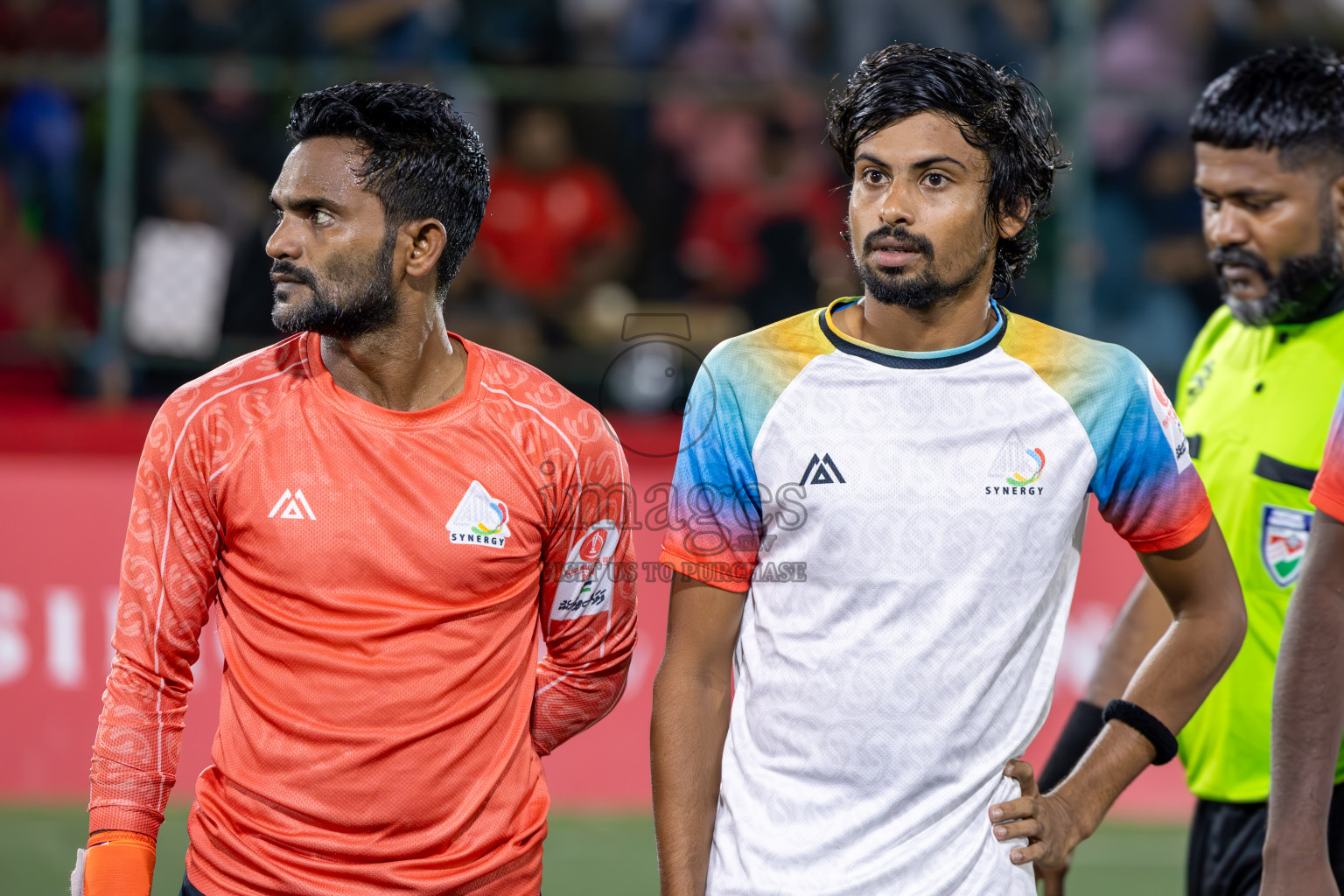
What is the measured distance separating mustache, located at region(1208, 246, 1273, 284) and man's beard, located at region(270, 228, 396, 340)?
194 centimetres

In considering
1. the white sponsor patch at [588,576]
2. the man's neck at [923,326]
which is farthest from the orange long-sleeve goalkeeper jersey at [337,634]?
the man's neck at [923,326]

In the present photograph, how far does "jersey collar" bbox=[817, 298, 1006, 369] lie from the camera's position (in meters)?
2.78

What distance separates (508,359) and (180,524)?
0.73 metres

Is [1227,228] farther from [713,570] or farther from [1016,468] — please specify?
[713,570]

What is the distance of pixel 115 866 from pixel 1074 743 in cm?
226

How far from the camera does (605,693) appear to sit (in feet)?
10.5

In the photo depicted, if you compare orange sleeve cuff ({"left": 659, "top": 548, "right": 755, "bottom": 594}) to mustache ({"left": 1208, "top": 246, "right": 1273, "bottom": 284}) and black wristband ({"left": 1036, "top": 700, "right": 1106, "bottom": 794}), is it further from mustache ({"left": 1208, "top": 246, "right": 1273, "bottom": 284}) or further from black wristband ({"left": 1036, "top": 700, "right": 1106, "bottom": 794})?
mustache ({"left": 1208, "top": 246, "right": 1273, "bottom": 284})

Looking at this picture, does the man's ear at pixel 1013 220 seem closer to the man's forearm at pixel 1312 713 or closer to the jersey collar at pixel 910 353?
the jersey collar at pixel 910 353

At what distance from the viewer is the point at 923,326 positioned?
2830 millimetres

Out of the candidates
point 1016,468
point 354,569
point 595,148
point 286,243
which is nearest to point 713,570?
point 1016,468

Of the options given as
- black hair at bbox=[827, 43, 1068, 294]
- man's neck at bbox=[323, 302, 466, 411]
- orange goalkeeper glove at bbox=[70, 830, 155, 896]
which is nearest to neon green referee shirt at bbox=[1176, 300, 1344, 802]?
black hair at bbox=[827, 43, 1068, 294]

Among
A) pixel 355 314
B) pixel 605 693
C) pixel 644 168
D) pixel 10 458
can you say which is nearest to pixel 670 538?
pixel 605 693

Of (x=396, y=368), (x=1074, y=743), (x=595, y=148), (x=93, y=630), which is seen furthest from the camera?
(x=595, y=148)

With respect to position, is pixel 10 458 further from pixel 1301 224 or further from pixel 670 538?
pixel 1301 224
